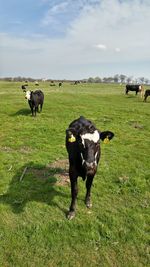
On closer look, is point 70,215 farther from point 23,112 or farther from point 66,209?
point 23,112

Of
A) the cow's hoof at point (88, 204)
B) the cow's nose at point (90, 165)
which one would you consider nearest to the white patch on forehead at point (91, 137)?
the cow's nose at point (90, 165)

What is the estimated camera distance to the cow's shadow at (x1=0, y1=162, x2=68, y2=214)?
814 cm

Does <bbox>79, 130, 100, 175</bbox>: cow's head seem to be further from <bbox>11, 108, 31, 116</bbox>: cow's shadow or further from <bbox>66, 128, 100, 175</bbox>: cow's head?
<bbox>11, 108, 31, 116</bbox>: cow's shadow

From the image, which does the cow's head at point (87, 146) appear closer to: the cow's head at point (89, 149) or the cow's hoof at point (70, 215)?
the cow's head at point (89, 149)

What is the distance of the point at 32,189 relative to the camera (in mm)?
8953

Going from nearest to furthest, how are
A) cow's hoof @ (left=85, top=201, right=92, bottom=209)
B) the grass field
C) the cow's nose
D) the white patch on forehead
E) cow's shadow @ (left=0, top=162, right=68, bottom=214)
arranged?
1. the grass field
2. the cow's nose
3. the white patch on forehead
4. cow's hoof @ (left=85, top=201, right=92, bottom=209)
5. cow's shadow @ (left=0, top=162, right=68, bottom=214)

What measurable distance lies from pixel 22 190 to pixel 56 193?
108cm

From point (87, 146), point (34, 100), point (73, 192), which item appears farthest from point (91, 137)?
point (34, 100)

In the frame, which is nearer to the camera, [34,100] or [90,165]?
[90,165]

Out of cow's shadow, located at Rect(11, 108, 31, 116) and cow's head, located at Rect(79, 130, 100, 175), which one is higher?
cow's head, located at Rect(79, 130, 100, 175)

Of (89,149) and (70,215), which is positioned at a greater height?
(89,149)

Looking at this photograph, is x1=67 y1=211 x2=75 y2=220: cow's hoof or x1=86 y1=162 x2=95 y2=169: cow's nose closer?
x1=86 y1=162 x2=95 y2=169: cow's nose

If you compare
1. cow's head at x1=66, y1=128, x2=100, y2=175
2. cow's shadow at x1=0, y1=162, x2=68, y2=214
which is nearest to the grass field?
cow's shadow at x1=0, y1=162, x2=68, y2=214

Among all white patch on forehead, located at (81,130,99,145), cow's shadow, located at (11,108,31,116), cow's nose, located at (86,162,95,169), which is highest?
white patch on forehead, located at (81,130,99,145)
